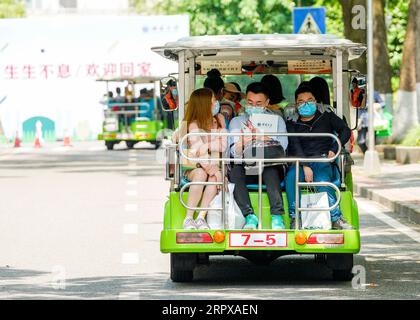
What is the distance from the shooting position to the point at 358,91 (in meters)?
13.7

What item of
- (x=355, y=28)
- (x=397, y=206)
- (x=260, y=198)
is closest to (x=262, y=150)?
(x=260, y=198)

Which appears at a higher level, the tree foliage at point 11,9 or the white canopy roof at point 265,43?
the tree foliage at point 11,9

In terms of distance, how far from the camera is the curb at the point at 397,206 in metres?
19.5

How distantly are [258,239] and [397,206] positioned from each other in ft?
27.8

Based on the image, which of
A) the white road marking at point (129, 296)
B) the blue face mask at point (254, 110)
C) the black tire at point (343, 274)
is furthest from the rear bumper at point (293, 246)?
the blue face mask at point (254, 110)

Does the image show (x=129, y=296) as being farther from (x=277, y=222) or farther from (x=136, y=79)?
(x=136, y=79)

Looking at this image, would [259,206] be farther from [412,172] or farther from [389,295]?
[412,172]

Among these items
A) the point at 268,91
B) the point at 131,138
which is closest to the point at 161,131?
the point at 131,138

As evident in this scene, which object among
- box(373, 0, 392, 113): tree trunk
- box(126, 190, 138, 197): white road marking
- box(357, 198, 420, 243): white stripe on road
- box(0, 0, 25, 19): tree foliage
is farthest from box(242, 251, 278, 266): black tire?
box(0, 0, 25, 19): tree foliage

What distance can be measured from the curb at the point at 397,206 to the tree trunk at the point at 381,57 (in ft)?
46.4

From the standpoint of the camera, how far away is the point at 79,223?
1920 cm

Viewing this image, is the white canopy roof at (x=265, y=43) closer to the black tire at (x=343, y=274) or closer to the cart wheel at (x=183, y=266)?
the cart wheel at (x=183, y=266)
